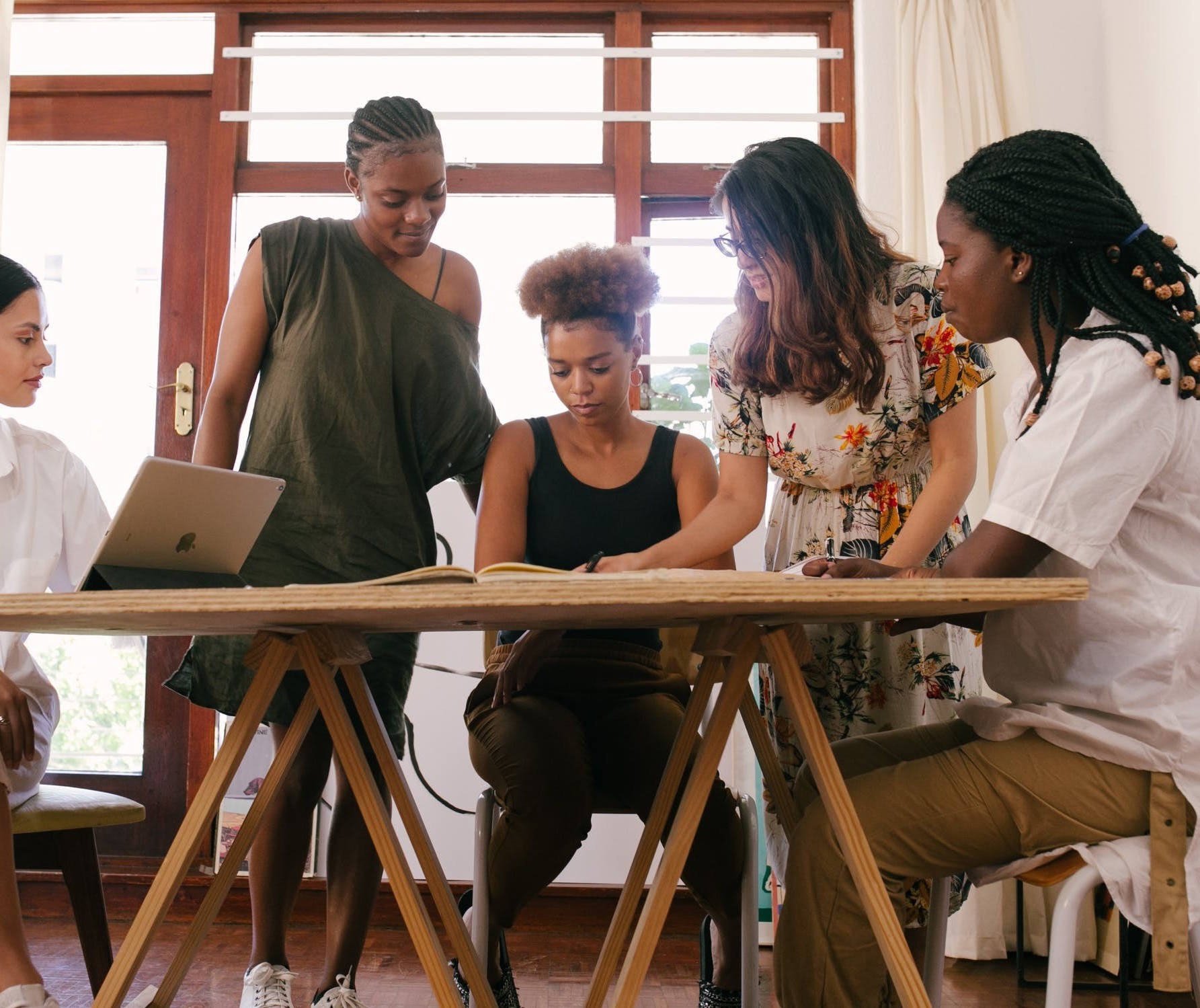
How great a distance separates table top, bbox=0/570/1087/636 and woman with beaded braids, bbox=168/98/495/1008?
0.69m

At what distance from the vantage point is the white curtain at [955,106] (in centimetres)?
272

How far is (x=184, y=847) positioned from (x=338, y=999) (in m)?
0.53

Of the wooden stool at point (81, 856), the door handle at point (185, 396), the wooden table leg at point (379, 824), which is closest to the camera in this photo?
the wooden table leg at point (379, 824)

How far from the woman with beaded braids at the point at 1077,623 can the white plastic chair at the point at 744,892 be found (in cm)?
38

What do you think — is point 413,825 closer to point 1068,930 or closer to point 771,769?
point 771,769

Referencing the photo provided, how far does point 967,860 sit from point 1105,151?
2.32 m

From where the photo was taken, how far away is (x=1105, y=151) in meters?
2.85

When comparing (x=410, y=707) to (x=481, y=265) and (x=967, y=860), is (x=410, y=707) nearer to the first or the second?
(x=481, y=265)

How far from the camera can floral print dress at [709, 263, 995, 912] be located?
1.52m

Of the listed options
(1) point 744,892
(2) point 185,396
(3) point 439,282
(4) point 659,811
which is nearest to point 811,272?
(3) point 439,282

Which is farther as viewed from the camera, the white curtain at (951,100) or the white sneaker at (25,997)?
the white curtain at (951,100)

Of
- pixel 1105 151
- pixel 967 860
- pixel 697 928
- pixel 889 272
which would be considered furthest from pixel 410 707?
pixel 1105 151

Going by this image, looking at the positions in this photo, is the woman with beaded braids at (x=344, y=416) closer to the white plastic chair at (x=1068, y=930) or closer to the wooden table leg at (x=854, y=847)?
the wooden table leg at (x=854, y=847)

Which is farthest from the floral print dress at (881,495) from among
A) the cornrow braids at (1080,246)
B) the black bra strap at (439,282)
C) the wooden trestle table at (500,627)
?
the black bra strap at (439,282)
